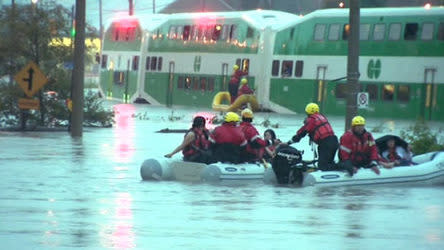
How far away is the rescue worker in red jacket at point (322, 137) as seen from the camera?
2548 cm

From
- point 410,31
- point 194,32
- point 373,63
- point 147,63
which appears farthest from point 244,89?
point 147,63

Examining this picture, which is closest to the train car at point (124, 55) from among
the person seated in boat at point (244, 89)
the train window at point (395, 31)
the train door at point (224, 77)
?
the train door at point (224, 77)

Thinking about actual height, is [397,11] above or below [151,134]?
above

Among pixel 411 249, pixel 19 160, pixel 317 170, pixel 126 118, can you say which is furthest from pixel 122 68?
pixel 411 249

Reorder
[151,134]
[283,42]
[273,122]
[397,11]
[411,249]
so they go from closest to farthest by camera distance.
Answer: [411,249] → [151,134] → [273,122] → [397,11] → [283,42]

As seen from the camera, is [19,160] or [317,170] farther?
[19,160]

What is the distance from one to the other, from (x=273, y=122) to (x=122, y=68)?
74.9 ft

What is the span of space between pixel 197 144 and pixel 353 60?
487 cm

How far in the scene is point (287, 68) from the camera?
203 ft

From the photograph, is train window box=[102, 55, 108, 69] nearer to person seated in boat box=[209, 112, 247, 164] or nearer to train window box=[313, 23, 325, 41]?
train window box=[313, 23, 325, 41]

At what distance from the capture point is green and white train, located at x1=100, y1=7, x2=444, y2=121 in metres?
55.8

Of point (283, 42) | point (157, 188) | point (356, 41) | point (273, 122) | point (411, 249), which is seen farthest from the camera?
point (283, 42)

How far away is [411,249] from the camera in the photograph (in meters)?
15.5

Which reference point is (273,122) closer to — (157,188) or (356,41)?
(356,41)
